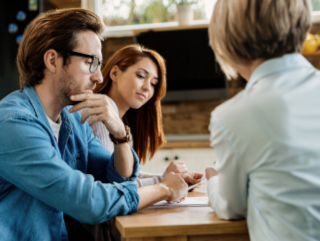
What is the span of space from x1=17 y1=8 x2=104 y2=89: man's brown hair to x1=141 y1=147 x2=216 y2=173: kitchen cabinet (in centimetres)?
235

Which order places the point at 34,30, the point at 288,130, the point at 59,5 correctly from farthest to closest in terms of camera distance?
the point at 59,5 < the point at 34,30 < the point at 288,130

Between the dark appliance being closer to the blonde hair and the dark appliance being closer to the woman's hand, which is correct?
the woman's hand

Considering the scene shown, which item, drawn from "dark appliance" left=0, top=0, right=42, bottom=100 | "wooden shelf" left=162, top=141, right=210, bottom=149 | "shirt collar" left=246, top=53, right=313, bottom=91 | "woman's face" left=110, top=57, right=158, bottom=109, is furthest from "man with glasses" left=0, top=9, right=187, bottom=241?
"dark appliance" left=0, top=0, right=42, bottom=100

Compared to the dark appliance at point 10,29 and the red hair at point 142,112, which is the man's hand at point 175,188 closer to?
the red hair at point 142,112

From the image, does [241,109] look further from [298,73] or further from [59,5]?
[59,5]

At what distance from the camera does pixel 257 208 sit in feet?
3.28

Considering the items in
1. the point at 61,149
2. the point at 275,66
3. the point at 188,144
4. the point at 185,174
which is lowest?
the point at 188,144

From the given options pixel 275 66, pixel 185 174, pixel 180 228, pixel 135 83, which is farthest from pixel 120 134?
pixel 135 83

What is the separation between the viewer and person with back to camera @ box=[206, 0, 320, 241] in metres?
0.93

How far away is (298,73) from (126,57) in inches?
58.1

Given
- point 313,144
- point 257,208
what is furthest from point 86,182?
point 313,144

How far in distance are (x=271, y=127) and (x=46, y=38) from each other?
2.88 feet

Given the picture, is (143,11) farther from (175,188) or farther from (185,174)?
(175,188)

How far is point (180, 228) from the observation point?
1.07 meters
